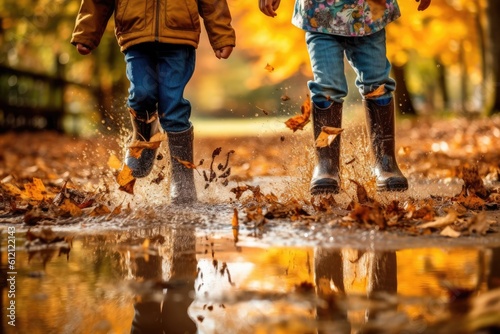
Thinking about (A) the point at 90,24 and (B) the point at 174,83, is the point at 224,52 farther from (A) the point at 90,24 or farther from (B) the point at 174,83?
(A) the point at 90,24

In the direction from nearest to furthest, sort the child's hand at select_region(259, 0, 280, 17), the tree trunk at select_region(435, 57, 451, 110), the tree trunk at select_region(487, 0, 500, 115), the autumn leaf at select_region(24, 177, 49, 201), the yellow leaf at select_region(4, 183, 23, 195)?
the child's hand at select_region(259, 0, 280, 17) < the autumn leaf at select_region(24, 177, 49, 201) < the yellow leaf at select_region(4, 183, 23, 195) < the tree trunk at select_region(487, 0, 500, 115) < the tree trunk at select_region(435, 57, 451, 110)

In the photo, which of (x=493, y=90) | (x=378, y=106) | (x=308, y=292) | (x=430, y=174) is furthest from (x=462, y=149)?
(x=308, y=292)

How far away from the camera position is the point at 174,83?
5078 millimetres

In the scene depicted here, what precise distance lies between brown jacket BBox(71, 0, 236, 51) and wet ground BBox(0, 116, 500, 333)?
1.03 m

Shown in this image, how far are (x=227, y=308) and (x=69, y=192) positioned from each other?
3.04 metres

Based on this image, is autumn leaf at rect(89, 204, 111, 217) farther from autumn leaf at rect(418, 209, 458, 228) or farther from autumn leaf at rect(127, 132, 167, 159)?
autumn leaf at rect(418, 209, 458, 228)

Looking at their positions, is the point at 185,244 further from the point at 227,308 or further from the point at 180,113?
the point at 180,113

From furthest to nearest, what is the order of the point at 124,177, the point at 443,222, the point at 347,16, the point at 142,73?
the point at 142,73
the point at 347,16
the point at 124,177
the point at 443,222

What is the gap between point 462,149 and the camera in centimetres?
1049

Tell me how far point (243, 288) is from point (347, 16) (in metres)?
2.74

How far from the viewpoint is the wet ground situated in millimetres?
2260

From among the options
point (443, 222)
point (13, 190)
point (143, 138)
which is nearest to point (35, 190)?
point (13, 190)

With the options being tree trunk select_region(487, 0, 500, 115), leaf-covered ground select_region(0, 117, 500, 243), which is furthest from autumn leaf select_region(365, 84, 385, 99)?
tree trunk select_region(487, 0, 500, 115)

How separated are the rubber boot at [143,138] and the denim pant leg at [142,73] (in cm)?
16
